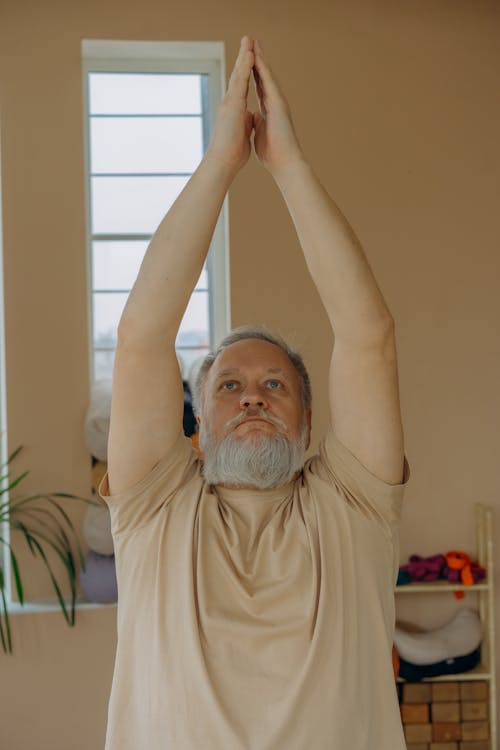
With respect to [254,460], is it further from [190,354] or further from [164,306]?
[190,354]

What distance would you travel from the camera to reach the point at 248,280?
393 cm

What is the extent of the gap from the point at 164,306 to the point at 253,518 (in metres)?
0.43

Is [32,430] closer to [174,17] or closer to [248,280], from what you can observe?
[248,280]

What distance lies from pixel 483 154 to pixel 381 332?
261cm

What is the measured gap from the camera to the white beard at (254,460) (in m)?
1.74

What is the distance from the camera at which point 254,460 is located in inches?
68.5

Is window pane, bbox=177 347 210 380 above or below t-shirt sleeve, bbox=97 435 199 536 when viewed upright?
above

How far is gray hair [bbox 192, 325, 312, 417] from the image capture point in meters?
1.92

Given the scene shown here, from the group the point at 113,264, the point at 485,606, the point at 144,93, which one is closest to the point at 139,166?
the point at 144,93

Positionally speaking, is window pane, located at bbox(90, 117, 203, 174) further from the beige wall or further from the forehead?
the forehead

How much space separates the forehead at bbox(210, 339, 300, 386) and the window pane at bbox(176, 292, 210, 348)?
2356 millimetres

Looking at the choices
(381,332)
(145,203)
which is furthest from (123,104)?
(381,332)

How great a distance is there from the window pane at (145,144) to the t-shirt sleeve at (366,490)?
2.71 m

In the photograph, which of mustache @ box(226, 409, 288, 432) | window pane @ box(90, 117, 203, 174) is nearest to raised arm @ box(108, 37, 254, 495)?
mustache @ box(226, 409, 288, 432)
